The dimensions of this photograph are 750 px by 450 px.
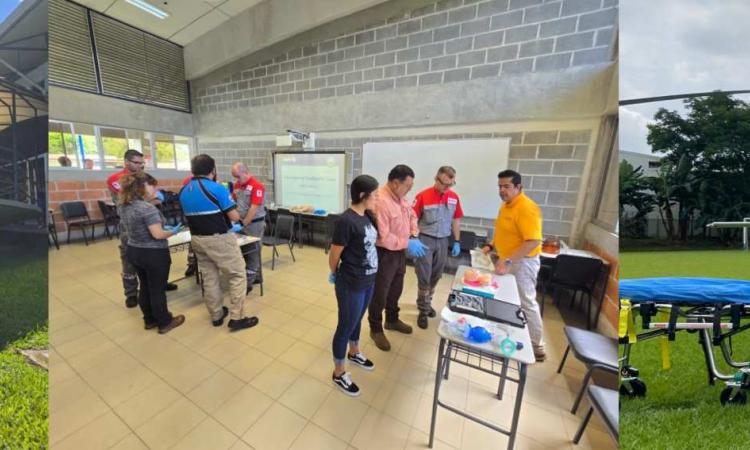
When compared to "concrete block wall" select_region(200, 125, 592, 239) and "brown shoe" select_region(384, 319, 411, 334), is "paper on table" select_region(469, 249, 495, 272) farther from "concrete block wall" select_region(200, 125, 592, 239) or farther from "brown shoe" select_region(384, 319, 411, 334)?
"concrete block wall" select_region(200, 125, 592, 239)

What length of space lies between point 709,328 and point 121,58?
7037 mm

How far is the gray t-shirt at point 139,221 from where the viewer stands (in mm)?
1735

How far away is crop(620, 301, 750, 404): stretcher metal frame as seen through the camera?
2.94 feet

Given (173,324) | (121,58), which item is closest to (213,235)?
(173,324)

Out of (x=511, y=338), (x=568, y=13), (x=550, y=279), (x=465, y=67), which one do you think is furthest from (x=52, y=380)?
(x=568, y=13)

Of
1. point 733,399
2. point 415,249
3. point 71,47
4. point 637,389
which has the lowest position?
point 733,399

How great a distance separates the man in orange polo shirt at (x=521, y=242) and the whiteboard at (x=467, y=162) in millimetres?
1330

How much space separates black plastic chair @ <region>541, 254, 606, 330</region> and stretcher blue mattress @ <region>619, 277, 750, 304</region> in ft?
3.11

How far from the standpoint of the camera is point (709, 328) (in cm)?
126

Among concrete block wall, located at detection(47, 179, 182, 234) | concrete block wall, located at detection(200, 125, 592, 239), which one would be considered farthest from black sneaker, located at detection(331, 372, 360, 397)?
concrete block wall, located at detection(47, 179, 182, 234)

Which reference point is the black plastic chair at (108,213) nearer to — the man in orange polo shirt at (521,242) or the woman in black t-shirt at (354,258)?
the woman in black t-shirt at (354,258)

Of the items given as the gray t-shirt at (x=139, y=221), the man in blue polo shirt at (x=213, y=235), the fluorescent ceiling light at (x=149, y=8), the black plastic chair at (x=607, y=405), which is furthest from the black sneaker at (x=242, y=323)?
the fluorescent ceiling light at (x=149, y=8)

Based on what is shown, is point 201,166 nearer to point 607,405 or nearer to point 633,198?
point 633,198

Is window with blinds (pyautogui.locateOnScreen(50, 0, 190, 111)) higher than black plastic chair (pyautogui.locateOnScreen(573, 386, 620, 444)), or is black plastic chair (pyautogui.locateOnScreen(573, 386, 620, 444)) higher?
window with blinds (pyautogui.locateOnScreen(50, 0, 190, 111))
